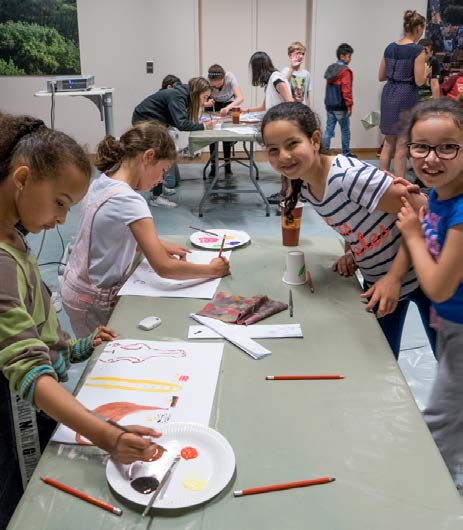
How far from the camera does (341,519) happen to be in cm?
81

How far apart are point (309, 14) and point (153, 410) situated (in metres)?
6.89

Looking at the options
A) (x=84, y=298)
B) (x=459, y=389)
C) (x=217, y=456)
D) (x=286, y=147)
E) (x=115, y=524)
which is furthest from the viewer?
(x=84, y=298)

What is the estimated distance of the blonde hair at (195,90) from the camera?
15.2 ft

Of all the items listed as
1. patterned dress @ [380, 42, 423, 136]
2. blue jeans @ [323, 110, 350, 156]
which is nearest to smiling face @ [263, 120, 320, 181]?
patterned dress @ [380, 42, 423, 136]

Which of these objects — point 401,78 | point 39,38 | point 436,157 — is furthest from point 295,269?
point 39,38

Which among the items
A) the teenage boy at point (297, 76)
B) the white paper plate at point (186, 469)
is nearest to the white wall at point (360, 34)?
the teenage boy at point (297, 76)

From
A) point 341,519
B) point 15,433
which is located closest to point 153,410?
point 15,433

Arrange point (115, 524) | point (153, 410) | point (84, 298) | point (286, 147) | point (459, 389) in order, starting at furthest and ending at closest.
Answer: point (84, 298), point (286, 147), point (459, 389), point (153, 410), point (115, 524)

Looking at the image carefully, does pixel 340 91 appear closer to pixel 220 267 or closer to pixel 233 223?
pixel 233 223

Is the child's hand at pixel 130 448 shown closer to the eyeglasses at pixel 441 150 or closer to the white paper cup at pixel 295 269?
the white paper cup at pixel 295 269

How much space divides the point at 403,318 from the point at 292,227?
49 cm

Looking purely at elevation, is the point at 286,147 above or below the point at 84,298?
above

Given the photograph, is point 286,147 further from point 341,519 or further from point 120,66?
point 120,66

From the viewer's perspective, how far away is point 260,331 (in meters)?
1.38
